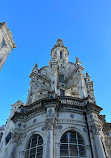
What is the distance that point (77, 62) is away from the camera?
29953mm

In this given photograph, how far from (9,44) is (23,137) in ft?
40.2

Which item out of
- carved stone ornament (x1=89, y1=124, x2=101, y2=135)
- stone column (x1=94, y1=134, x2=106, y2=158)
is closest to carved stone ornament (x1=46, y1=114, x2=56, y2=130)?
carved stone ornament (x1=89, y1=124, x2=101, y2=135)

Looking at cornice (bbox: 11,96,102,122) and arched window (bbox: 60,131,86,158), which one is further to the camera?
cornice (bbox: 11,96,102,122)

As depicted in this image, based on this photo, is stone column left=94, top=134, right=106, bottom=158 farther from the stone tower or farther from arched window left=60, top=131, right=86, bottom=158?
the stone tower

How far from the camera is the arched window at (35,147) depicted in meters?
15.9

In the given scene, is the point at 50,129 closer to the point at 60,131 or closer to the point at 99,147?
the point at 60,131

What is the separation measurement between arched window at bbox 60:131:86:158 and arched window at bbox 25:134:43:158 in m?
2.45

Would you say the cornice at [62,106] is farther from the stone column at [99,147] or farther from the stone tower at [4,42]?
the stone tower at [4,42]

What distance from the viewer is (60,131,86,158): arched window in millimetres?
15523

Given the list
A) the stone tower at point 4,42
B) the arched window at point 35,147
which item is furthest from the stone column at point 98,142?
the stone tower at point 4,42

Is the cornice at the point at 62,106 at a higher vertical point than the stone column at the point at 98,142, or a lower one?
higher

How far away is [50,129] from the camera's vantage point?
16.2m

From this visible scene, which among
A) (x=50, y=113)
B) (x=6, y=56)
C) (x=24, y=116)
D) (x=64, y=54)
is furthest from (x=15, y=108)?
(x=6, y=56)

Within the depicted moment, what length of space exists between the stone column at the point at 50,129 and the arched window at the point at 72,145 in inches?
62.9
